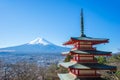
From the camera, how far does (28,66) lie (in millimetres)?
50188

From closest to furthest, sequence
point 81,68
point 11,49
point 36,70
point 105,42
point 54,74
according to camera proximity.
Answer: point 81,68
point 105,42
point 54,74
point 36,70
point 11,49

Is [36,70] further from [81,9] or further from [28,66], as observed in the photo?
[81,9]

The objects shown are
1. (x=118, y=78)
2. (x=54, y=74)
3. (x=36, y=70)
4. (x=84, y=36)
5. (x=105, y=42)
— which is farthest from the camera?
(x=36, y=70)

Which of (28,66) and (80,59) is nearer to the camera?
(80,59)

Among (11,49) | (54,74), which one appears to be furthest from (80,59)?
(11,49)

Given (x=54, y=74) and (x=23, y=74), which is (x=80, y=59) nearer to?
(x=54, y=74)

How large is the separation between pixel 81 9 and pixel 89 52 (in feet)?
10.4

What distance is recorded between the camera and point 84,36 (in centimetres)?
1550

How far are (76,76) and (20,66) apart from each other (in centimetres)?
3658

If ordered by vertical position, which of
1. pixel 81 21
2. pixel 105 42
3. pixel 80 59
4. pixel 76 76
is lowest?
pixel 76 76

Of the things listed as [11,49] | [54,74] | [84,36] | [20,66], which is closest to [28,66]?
[20,66]

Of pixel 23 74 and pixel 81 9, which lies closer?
pixel 81 9

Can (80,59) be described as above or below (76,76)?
above

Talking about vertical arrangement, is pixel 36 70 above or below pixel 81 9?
below
